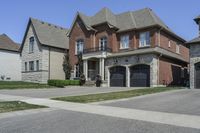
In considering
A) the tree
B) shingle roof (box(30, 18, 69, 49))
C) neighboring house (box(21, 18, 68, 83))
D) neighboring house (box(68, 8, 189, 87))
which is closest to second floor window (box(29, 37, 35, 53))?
neighboring house (box(21, 18, 68, 83))

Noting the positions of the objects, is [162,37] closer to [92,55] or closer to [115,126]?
[92,55]

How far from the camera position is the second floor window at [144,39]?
3447 centimetres

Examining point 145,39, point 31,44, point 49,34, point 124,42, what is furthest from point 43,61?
point 145,39

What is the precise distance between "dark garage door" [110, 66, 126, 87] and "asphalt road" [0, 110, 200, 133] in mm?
23212

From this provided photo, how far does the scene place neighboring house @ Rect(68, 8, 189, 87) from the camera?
31.7m

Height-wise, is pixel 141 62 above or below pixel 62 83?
above

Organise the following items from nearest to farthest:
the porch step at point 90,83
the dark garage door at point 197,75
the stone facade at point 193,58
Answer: the dark garage door at point 197,75, the stone facade at point 193,58, the porch step at point 90,83

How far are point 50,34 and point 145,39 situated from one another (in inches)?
618

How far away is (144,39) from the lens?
3491 cm

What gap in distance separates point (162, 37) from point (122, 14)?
306 inches

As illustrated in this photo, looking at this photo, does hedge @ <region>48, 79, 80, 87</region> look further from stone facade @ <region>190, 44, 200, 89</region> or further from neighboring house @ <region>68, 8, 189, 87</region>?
stone facade @ <region>190, 44, 200, 89</region>

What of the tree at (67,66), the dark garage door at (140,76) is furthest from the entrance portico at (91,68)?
the dark garage door at (140,76)

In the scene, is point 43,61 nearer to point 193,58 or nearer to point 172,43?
point 172,43

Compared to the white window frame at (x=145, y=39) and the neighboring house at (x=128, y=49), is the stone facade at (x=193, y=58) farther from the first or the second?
the white window frame at (x=145, y=39)
